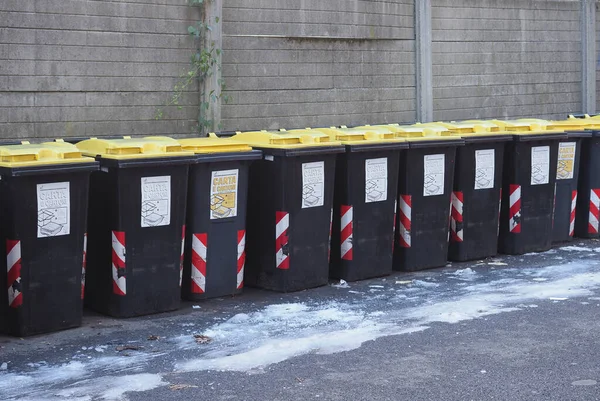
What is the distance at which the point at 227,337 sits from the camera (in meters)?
7.58

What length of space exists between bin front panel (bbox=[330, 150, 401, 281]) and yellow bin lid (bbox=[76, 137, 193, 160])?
5.87ft

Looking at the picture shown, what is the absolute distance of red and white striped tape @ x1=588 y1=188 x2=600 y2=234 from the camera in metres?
12.0

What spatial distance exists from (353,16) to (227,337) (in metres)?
6.43

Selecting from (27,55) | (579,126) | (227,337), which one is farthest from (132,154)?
(579,126)

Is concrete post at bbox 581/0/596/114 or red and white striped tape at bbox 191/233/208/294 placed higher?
concrete post at bbox 581/0/596/114

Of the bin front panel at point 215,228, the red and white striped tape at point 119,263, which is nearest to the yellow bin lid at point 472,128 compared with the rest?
the bin front panel at point 215,228

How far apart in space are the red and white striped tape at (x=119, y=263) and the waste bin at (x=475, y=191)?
3.92 meters

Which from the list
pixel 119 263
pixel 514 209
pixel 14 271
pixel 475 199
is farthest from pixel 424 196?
pixel 14 271

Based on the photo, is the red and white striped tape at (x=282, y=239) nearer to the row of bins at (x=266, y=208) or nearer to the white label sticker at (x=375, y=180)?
the row of bins at (x=266, y=208)

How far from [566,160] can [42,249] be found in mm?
6425

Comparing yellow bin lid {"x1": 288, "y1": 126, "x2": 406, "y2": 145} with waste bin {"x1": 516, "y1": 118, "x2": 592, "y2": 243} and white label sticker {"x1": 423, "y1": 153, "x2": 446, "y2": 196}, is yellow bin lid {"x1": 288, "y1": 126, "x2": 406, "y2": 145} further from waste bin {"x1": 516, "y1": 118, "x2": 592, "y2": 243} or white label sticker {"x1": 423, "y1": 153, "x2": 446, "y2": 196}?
waste bin {"x1": 516, "y1": 118, "x2": 592, "y2": 243}

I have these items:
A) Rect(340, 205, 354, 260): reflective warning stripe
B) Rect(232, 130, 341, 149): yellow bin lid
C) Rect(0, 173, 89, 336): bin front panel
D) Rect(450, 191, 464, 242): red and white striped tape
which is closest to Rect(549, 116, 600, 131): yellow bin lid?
Rect(450, 191, 464, 242): red and white striped tape

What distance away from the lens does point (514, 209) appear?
10992mm

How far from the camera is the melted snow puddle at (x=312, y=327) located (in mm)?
6414
